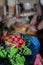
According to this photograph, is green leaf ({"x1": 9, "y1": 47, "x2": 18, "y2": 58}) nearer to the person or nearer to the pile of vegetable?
the pile of vegetable

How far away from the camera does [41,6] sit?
3.33 metres

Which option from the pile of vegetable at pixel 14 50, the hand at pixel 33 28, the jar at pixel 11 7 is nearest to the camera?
the pile of vegetable at pixel 14 50

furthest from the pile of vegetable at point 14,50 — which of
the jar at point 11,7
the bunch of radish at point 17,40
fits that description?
the jar at point 11,7

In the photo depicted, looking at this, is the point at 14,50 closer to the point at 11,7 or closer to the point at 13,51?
the point at 13,51

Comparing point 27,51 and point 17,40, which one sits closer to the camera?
point 27,51

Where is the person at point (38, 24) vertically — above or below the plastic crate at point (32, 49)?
below

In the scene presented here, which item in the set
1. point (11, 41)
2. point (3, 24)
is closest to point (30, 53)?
point (11, 41)

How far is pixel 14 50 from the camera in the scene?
1.86m

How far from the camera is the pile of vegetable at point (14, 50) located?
180cm

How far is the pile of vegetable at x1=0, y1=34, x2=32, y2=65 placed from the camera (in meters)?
1.80

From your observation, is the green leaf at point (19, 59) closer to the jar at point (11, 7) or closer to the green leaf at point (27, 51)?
the green leaf at point (27, 51)

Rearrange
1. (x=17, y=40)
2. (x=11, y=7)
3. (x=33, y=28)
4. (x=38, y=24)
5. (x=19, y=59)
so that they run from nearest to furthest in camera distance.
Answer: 1. (x=19, y=59)
2. (x=17, y=40)
3. (x=33, y=28)
4. (x=38, y=24)
5. (x=11, y=7)

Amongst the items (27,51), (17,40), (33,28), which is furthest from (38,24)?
(27,51)

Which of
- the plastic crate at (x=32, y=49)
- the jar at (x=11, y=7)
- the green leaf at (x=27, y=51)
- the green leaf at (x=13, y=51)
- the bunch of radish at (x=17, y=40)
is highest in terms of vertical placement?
the green leaf at (x=13, y=51)
